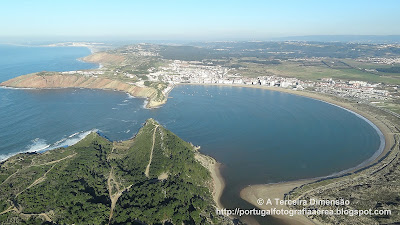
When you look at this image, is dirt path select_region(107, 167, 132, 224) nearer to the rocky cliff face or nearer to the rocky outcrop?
the rocky cliff face

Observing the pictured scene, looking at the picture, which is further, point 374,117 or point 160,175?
point 374,117

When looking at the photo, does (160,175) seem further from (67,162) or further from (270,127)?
(270,127)

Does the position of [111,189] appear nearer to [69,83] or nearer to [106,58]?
[69,83]

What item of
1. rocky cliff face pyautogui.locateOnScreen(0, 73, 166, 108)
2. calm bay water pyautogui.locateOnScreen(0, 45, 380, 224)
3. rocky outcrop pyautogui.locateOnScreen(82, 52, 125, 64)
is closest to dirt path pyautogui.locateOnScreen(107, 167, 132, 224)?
calm bay water pyautogui.locateOnScreen(0, 45, 380, 224)

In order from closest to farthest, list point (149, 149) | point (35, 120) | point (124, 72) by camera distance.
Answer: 1. point (149, 149)
2. point (35, 120)
3. point (124, 72)

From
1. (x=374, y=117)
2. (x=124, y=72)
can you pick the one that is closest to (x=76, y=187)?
(x=374, y=117)

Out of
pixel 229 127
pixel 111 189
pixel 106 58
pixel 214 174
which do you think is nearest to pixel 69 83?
pixel 229 127
